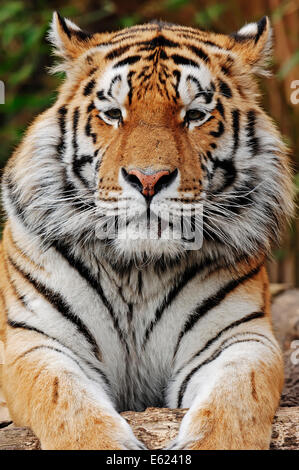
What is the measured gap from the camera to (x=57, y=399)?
234cm

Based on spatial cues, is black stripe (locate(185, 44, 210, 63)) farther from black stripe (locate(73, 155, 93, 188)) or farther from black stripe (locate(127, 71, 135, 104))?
black stripe (locate(73, 155, 93, 188))

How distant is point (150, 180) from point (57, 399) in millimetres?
783

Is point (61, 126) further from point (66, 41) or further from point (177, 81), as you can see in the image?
point (177, 81)

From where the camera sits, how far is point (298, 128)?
246 inches

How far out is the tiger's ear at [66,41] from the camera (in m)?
2.90

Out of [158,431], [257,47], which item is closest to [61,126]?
[257,47]

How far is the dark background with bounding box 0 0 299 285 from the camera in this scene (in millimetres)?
5734

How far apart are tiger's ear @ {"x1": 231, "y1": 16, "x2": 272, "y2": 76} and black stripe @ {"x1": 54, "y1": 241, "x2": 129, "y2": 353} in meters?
1.06

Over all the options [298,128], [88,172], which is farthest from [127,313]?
[298,128]
